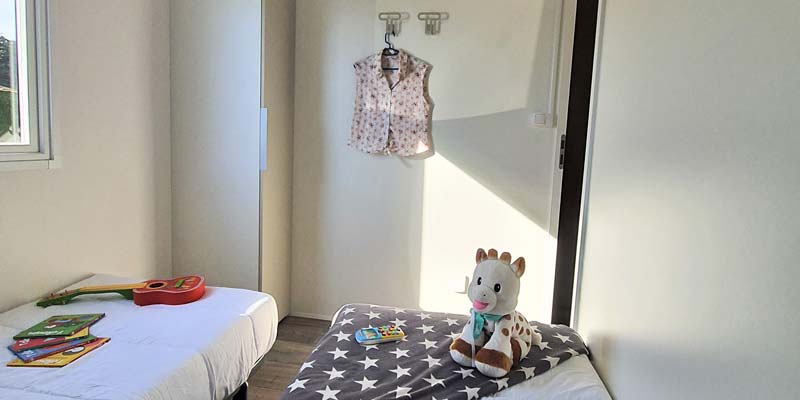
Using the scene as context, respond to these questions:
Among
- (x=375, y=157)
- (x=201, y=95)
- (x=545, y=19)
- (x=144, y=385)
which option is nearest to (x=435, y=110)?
(x=375, y=157)

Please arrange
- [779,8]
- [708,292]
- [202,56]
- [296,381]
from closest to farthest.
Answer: [779,8] < [708,292] < [296,381] < [202,56]

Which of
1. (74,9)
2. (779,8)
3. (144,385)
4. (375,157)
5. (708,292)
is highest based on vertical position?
(74,9)

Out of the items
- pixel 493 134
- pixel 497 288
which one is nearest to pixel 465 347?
pixel 497 288

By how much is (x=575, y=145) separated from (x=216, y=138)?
1967 mm

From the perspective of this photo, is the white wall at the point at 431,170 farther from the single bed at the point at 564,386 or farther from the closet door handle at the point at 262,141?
the single bed at the point at 564,386

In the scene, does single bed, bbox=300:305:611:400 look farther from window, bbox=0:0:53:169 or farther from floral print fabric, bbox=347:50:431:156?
floral print fabric, bbox=347:50:431:156

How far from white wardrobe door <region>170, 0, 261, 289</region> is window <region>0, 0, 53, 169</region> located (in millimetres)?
811

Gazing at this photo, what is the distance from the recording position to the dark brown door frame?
1.98 m

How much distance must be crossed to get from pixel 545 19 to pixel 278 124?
1.68 metres

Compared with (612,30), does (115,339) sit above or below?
below

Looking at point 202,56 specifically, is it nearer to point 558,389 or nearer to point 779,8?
point 558,389

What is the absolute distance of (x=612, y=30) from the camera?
5.21ft

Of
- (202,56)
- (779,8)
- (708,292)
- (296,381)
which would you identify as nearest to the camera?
(779,8)

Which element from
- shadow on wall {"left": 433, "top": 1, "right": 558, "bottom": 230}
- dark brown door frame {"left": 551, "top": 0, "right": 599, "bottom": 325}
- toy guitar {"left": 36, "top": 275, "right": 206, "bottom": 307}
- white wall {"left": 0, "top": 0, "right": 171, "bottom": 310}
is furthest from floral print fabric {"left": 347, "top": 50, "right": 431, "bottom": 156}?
toy guitar {"left": 36, "top": 275, "right": 206, "bottom": 307}
